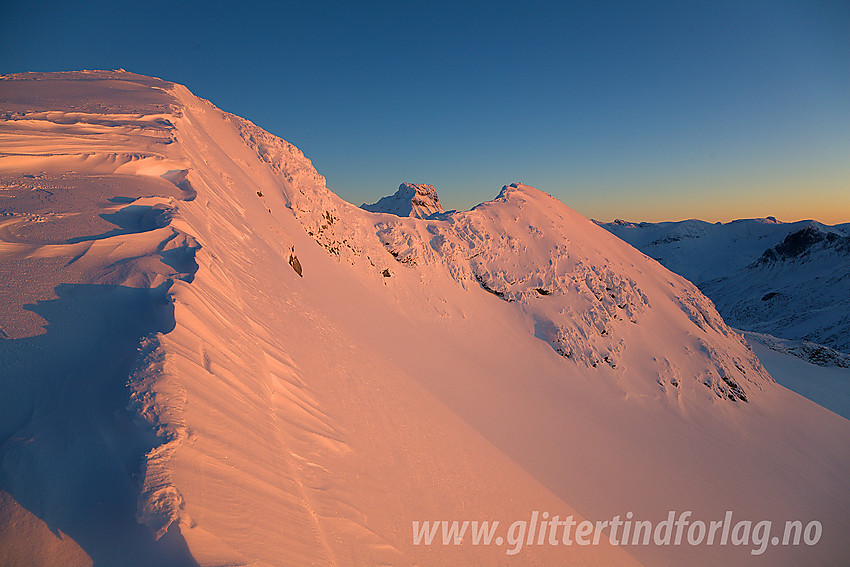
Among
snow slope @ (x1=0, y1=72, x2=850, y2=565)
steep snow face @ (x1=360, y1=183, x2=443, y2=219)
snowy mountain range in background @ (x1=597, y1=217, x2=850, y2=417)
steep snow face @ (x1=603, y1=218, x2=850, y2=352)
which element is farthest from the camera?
steep snow face @ (x1=360, y1=183, x2=443, y2=219)

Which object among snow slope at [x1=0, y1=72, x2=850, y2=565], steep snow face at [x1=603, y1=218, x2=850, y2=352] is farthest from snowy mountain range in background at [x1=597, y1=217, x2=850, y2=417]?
snow slope at [x1=0, y1=72, x2=850, y2=565]

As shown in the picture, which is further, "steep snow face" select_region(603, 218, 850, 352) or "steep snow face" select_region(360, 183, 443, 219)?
"steep snow face" select_region(360, 183, 443, 219)

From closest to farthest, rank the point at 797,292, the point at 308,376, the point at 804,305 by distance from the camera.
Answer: the point at 308,376 < the point at 804,305 < the point at 797,292

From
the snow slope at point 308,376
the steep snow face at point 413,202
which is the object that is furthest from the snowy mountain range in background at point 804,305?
the steep snow face at point 413,202

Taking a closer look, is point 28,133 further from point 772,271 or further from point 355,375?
point 772,271

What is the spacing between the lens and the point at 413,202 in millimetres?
90875

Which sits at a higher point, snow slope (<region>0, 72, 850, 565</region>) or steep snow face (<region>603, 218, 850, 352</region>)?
steep snow face (<region>603, 218, 850, 352</region>)

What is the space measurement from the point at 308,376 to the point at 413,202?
87265 mm

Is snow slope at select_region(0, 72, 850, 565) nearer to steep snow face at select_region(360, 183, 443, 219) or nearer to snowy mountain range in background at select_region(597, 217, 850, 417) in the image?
snowy mountain range in background at select_region(597, 217, 850, 417)

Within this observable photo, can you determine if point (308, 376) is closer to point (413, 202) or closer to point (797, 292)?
point (413, 202)

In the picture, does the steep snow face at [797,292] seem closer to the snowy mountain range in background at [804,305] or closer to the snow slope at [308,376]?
the snowy mountain range in background at [804,305]

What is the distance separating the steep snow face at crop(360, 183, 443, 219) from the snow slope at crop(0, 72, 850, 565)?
68.5 meters

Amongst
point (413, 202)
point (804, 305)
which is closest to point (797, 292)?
point (804, 305)

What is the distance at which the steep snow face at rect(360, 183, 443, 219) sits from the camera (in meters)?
89.9
